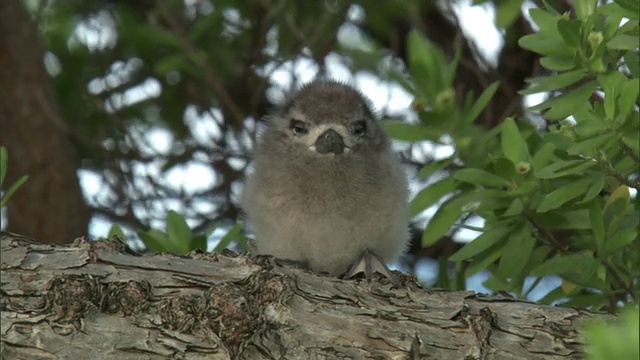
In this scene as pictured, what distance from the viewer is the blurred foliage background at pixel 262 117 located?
451 cm

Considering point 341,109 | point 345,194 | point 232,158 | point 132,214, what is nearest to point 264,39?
point 232,158

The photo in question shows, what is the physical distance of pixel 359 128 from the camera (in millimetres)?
5352

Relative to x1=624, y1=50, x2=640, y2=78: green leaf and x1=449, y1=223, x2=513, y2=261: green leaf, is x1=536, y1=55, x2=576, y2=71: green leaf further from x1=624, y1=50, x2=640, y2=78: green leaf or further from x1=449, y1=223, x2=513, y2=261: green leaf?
x1=449, y1=223, x2=513, y2=261: green leaf

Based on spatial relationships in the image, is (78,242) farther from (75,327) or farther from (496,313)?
(496,313)

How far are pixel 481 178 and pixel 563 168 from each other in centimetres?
40

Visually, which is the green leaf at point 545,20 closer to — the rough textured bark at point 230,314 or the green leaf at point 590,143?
the green leaf at point 590,143

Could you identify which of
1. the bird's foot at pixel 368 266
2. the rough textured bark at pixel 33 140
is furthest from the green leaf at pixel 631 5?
the rough textured bark at pixel 33 140

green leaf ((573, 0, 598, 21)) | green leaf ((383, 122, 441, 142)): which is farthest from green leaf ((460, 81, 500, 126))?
green leaf ((573, 0, 598, 21))

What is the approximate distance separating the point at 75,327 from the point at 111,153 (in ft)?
12.3

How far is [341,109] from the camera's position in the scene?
17.6 ft

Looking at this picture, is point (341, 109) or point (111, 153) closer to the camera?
point (341, 109)

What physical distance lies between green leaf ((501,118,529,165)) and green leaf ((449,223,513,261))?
0.32 meters

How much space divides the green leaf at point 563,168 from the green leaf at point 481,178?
29 centimetres

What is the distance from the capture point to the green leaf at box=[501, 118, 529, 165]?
14.1ft
